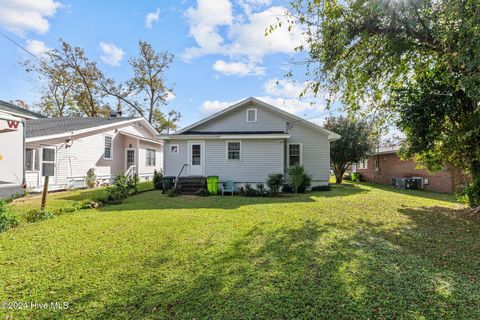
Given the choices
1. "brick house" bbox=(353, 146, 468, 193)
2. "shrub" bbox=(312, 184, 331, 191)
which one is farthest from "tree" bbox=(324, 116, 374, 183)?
"shrub" bbox=(312, 184, 331, 191)

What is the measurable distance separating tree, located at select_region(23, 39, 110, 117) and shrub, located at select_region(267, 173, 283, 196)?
2599cm

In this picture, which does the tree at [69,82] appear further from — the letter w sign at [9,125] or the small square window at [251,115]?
the letter w sign at [9,125]

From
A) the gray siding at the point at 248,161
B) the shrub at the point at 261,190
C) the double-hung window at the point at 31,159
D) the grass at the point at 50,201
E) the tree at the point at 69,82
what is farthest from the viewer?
the tree at the point at 69,82

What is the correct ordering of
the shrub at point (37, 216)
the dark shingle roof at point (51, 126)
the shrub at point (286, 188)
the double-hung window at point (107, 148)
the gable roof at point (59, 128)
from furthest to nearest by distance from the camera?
the double-hung window at point (107, 148) < the shrub at point (286, 188) < the dark shingle roof at point (51, 126) < the gable roof at point (59, 128) < the shrub at point (37, 216)

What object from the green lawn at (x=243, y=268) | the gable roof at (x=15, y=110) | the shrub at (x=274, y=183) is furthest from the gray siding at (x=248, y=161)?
the gable roof at (x=15, y=110)

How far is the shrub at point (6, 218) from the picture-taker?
565 centimetres

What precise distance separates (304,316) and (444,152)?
906 cm

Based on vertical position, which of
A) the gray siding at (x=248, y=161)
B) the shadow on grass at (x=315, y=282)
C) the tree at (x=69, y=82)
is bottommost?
the shadow on grass at (x=315, y=282)

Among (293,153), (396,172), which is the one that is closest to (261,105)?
(293,153)

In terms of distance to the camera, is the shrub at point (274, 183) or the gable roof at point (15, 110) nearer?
the shrub at point (274, 183)

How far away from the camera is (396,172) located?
1850 cm

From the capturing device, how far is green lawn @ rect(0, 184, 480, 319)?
286 centimetres


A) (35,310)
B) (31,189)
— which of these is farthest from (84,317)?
(31,189)

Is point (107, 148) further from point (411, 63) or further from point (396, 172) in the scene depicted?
point (396, 172)
